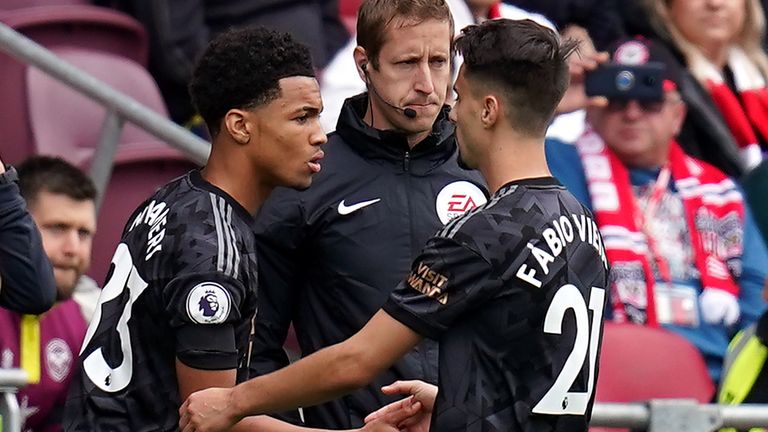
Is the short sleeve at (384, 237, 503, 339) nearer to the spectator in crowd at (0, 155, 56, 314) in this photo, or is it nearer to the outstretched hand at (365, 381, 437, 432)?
the outstretched hand at (365, 381, 437, 432)

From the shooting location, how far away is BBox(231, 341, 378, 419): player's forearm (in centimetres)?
395

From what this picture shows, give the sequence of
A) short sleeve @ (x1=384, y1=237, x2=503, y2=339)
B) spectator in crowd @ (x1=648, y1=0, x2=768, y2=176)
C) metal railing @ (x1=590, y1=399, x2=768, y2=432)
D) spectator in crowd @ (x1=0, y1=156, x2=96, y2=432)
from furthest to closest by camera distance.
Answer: spectator in crowd @ (x1=648, y1=0, x2=768, y2=176) → spectator in crowd @ (x1=0, y1=156, x2=96, y2=432) → metal railing @ (x1=590, y1=399, x2=768, y2=432) → short sleeve @ (x1=384, y1=237, x2=503, y2=339)

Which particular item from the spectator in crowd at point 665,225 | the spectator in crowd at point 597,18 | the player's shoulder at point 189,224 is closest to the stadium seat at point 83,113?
the spectator in crowd at point 665,225

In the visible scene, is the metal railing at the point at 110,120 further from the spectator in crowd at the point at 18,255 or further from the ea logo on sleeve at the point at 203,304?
the ea logo on sleeve at the point at 203,304

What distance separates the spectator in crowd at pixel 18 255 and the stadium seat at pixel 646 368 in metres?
2.53

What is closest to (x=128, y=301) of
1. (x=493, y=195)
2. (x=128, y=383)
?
(x=128, y=383)

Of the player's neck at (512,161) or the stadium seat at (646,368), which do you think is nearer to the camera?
the player's neck at (512,161)

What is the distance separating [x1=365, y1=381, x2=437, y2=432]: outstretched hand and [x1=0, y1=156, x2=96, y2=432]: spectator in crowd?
2.16 metres

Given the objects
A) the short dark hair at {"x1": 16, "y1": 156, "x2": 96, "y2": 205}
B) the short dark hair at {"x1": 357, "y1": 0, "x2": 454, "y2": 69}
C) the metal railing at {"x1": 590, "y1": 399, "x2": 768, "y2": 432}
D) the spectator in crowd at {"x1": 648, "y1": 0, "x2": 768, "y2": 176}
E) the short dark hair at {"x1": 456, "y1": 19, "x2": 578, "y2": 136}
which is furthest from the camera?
the spectator in crowd at {"x1": 648, "y1": 0, "x2": 768, "y2": 176}

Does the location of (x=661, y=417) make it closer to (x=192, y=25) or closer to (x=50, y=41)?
(x=192, y=25)

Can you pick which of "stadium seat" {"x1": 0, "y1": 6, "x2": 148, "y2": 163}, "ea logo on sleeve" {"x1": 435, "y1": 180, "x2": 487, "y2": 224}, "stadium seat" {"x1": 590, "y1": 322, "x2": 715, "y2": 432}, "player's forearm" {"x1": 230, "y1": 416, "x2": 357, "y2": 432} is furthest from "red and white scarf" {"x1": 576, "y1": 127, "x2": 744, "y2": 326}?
"player's forearm" {"x1": 230, "y1": 416, "x2": 357, "y2": 432}

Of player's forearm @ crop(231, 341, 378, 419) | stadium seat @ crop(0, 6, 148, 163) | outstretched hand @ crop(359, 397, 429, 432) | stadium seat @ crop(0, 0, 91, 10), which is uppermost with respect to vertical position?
stadium seat @ crop(0, 0, 91, 10)

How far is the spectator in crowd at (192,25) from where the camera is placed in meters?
7.38

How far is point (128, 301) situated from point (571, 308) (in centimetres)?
103
